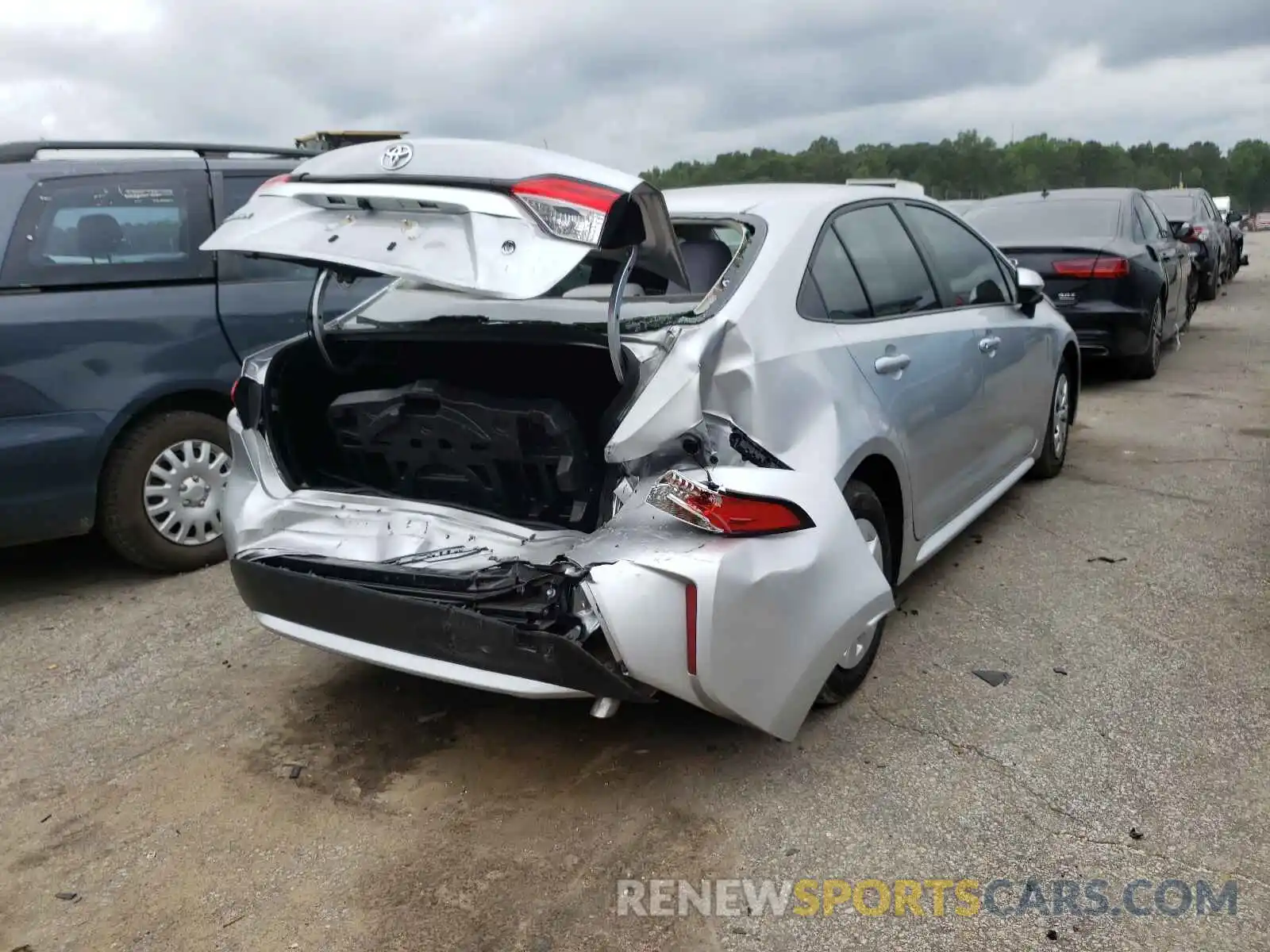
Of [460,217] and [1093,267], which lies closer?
[460,217]

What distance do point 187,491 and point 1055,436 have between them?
4338mm

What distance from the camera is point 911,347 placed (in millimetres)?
3771

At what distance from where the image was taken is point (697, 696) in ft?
8.65

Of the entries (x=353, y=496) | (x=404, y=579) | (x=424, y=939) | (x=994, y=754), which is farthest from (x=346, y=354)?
(x=994, y=754)

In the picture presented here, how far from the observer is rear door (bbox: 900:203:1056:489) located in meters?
4.38

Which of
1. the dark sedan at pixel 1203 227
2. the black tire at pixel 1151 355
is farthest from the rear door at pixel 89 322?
the dark sedan at pixel 1203 227

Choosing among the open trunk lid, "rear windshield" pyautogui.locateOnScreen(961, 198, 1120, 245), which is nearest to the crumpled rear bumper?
the open trunk lid

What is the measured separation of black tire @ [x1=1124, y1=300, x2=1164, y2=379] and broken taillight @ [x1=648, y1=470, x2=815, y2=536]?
6.97m

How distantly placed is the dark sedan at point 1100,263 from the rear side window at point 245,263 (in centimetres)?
529

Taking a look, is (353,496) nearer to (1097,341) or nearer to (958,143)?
(1097,341)

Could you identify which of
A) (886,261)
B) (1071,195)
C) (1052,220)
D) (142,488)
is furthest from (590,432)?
(1071,195)

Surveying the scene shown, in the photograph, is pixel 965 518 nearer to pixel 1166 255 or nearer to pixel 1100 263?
pixel 1100 263

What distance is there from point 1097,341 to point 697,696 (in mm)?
6944

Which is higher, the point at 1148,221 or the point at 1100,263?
the point at 1148,221
